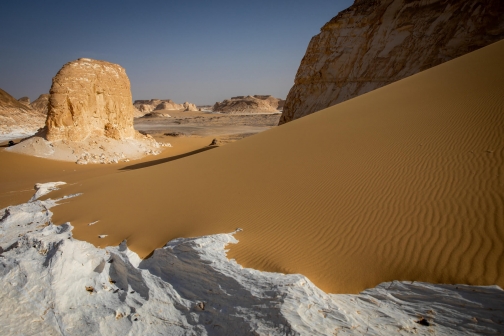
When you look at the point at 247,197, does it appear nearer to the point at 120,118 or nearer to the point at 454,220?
the point at 454,220

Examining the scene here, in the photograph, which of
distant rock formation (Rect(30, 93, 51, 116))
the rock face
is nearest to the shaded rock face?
the rock face

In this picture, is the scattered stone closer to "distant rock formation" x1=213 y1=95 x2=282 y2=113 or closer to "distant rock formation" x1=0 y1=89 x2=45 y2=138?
"distant rock formation" x1=0 y1=89 x2=45 y2=138

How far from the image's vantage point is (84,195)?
7.67m

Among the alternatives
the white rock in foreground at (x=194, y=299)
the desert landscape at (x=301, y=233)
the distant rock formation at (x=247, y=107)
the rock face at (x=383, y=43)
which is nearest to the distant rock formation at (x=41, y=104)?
the distant rock formation at (x=247, y=107)

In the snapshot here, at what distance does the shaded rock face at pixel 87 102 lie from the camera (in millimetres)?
14406

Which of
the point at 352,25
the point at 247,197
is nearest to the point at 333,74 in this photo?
the point at 352,25

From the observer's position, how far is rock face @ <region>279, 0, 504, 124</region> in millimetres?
13805

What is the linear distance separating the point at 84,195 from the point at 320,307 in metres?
7.59

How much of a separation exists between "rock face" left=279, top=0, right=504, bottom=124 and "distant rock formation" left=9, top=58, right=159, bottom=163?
11.3 metres

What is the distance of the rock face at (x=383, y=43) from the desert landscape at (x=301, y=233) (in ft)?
21.6

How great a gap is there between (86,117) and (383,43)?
1814cm

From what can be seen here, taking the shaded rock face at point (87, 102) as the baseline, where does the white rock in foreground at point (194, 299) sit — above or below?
below

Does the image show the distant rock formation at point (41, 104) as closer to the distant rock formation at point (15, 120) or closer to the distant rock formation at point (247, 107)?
the distant rock formation at point (15, 120)

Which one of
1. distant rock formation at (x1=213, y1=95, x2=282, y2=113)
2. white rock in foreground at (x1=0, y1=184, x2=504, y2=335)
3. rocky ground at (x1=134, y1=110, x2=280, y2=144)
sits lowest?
white rock in foreground at (x1=0, y1=184, x2=504, y2=335)
